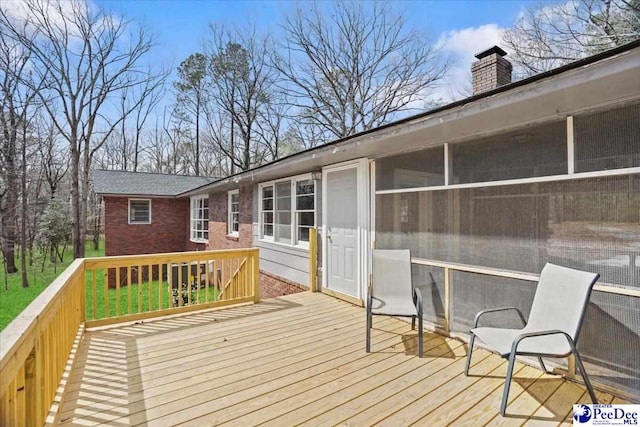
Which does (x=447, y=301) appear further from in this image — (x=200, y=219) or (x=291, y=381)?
(x=200, y=219)

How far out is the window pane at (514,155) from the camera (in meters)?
2.82

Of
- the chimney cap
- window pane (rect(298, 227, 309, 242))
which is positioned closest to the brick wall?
window pane (rect(298, 227, 309, 242))

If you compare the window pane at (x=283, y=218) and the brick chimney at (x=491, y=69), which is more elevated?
the brick chimney at (x=491, y=69)

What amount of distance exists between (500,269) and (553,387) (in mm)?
1046

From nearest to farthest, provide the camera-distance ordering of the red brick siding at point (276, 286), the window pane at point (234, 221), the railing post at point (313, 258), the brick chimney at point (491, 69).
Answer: the brick chimney at point (491, 69), the railing post at point (313, 258), the red brick siding at point (276, 286), the window pane at point (234, 221)

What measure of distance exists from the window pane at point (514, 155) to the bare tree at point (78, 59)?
16059 mm

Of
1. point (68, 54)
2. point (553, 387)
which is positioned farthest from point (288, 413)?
point (68, 54)

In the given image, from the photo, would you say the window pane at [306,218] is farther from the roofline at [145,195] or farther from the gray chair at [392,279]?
the roofline at [145,195]

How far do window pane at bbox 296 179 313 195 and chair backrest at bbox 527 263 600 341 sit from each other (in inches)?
164

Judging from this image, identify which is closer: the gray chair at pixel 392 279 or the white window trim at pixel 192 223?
the gray chair at pixel 392 279

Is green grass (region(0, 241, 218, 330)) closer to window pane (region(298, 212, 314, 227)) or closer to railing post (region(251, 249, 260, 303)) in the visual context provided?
railing post (region(251, 249, 260, 303))

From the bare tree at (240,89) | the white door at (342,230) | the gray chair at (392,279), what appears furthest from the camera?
the bare tree at (240,89)

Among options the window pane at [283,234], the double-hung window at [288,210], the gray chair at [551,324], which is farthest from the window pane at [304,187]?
the gray chair at [551,324]

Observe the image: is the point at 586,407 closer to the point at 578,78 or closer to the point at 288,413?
the point at 288,413
